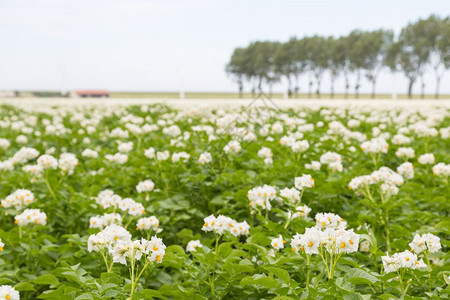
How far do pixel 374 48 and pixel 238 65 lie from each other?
2692cm

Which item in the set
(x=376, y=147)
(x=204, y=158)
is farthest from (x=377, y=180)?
(x=204, y=158)

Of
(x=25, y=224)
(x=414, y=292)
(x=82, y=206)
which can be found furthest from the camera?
(x=82, y=206)

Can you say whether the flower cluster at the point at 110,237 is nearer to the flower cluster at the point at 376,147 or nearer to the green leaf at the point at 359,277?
the green leaf at the point at 359,277

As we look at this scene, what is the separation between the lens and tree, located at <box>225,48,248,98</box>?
89125 millimetres

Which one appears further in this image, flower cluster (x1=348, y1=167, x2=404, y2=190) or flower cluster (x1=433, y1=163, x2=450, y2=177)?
flower cluster (x1=433, y1=163, x2=450, y2=177)

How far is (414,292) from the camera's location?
122 inches

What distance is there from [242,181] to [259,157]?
93 cm

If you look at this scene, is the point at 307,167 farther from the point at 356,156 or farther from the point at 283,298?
the point at 283,298

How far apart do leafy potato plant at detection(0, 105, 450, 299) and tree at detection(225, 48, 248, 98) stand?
82895 millimetres

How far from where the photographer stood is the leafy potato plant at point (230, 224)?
2.62 meters

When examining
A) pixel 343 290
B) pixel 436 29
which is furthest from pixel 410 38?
pixel 343 290

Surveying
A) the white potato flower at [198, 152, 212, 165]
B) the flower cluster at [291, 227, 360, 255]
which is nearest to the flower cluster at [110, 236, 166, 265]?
the flower cluster at [291, 227, 360, 255]

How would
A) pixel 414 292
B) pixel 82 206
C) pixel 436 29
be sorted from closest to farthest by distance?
pixel 414 292 < pixel 82 206 < pixel 436 29

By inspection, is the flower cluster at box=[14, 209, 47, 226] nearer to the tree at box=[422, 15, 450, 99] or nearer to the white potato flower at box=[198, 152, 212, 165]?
the white potato flower at box=[198, 152, 212, 165]
